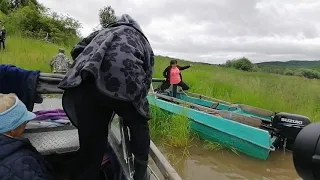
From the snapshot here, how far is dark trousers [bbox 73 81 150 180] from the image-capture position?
1.89 metres

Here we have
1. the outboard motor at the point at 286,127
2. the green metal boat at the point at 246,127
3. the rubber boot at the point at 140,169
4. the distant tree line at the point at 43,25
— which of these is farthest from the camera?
the distant tree line at the point at 43,25

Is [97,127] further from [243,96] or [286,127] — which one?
[243,96]

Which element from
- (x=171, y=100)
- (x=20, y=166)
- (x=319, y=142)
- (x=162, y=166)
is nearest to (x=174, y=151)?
(x=171, y=100)

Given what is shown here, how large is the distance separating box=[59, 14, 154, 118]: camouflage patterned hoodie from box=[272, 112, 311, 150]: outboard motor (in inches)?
130

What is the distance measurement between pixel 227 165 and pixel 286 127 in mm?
1187

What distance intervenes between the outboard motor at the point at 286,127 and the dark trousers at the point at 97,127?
3174 mm

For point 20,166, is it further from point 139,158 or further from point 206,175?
point 206,175

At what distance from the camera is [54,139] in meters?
2.58

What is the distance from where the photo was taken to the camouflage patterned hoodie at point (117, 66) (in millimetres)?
1821

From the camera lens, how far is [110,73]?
6.05 ft

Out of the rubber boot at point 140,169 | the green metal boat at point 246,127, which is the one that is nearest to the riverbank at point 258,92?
the green metal boat at point 246,127

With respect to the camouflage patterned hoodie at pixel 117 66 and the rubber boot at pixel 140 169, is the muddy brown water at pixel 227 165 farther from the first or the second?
the camouflage patterned hoodie at pixel 117 66

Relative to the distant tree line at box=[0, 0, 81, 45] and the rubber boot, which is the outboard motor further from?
the distant tree line at box=[0, 0, 81, 45]

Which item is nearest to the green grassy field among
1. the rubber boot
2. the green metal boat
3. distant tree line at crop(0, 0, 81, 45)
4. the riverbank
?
the riverbank
